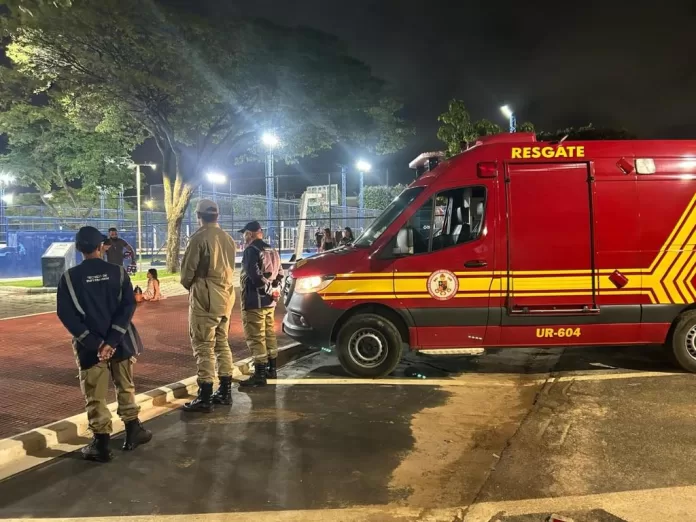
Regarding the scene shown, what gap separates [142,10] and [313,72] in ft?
17.4

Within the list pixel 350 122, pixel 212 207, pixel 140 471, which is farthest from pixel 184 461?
pixel 350 122

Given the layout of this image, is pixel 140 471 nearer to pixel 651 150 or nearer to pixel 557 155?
pixel 557 155

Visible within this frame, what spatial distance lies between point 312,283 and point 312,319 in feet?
1.41

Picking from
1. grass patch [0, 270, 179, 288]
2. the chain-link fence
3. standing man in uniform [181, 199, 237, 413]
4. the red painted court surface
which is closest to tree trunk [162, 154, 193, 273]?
grass patch [0, 270, 179, 288]

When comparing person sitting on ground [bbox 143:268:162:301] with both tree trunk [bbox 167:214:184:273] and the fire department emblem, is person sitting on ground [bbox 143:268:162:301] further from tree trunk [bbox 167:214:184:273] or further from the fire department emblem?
the fire department emblem

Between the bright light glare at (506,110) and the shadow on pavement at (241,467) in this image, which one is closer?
the shadow on pavement at (241,467)

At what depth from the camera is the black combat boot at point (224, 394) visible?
5682 millimetres

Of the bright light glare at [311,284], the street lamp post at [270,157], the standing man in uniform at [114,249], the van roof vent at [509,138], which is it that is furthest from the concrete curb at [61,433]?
the street lamp post at [270,157]

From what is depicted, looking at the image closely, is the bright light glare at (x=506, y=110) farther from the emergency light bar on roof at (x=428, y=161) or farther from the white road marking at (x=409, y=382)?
the white road marking at (x=409, y=382)

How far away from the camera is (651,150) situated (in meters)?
6.43

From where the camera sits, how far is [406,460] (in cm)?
425

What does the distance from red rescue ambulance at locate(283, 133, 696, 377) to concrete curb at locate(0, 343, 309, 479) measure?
73.1 inches

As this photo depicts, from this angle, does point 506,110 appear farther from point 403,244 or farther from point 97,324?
point 97,324

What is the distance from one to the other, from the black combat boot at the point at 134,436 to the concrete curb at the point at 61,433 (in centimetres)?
49
